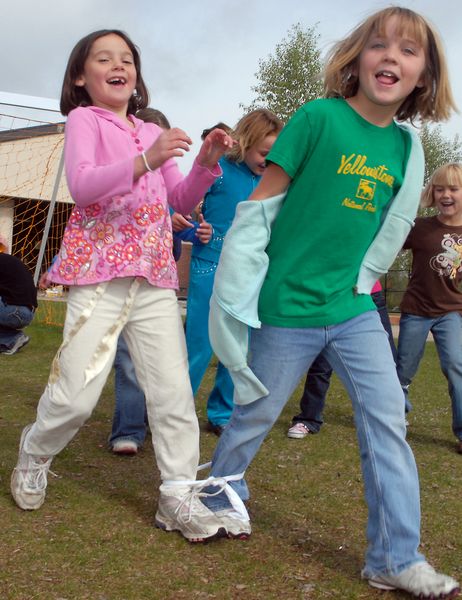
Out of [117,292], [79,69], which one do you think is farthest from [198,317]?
[79,69]

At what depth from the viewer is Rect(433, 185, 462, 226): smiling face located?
16.4 ft

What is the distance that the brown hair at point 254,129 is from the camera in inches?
172

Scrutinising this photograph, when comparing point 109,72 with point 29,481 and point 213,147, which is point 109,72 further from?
point 29,481

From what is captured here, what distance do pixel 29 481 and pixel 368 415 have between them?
4.70ft

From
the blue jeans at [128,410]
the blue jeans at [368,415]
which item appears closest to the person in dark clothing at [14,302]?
the blue jeans at [128,410]

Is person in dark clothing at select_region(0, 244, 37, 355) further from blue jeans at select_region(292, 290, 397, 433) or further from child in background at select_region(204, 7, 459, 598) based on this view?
child in background at select_region(204, 7, 459, 598)

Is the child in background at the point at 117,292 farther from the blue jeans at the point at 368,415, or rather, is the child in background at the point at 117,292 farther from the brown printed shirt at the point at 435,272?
the brown printed shirt at the point at 435,272

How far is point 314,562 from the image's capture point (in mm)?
2787

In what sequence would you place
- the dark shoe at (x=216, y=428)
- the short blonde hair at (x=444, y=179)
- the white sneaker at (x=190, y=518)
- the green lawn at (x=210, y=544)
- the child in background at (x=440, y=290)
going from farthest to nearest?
1. the short blonde hair at (x=444, y=179)
2. the child in background at (x=440, y=290)
3. the dark shoe at (x=216, y=428)
4. the white sneaker at (x=190, y=518)
5. the green lawn at (x=210, y=544)

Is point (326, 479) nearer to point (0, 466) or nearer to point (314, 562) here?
point (314, 562)

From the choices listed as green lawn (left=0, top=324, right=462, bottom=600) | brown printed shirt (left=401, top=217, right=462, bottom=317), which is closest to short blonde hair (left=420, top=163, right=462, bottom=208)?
brown printed shirt (left=401, top=217, right=462, bottom=317)

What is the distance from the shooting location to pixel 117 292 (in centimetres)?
308

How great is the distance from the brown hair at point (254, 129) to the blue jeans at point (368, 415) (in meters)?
1.86

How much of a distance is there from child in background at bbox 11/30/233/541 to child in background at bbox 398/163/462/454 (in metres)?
2.22
